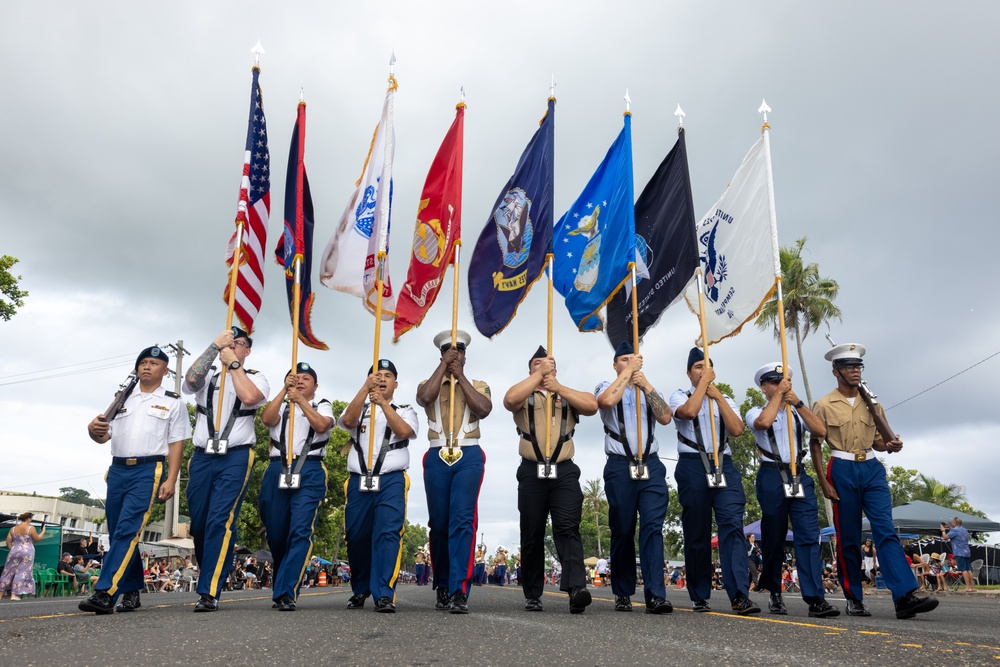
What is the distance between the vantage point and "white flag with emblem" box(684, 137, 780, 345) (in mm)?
8047

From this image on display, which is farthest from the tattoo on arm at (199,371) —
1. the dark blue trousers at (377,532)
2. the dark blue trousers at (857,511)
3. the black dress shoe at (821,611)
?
the dark blue trousers at (857,511)

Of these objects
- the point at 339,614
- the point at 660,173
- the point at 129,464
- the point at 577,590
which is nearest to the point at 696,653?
the point at 577,590

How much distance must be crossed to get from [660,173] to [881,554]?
4.40m

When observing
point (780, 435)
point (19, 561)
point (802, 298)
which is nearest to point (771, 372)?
point (780, 435)

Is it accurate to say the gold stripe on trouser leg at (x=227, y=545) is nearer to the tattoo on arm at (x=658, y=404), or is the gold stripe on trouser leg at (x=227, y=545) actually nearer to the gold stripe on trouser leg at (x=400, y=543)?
the gold stripe on trouser leg at (x=400, y=543)

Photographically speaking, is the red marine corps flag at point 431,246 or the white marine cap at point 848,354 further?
the red marine corps flag at point 431,246

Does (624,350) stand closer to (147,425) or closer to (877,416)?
(877,416)

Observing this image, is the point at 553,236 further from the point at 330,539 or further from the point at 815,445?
the point at 330,539

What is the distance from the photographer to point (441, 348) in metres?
6.79

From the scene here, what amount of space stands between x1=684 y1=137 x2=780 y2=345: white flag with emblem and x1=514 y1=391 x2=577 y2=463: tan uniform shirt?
2.24m

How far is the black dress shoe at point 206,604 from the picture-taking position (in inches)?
230

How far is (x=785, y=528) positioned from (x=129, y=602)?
17.0 feet

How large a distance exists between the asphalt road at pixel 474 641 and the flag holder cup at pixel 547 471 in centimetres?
124

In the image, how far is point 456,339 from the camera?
6723 mm
